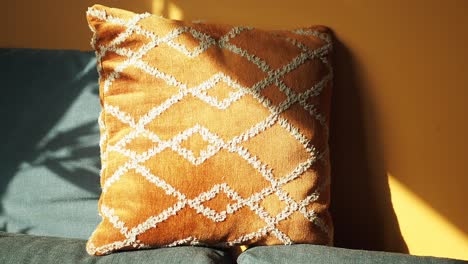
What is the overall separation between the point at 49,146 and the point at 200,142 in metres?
0.47

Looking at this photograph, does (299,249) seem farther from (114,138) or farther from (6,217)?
(6,217)

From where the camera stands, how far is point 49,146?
57.4 inches

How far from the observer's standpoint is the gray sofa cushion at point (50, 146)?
1422 mm

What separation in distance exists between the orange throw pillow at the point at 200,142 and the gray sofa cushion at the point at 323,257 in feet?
0.19

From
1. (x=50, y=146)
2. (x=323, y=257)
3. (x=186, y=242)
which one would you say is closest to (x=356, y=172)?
(x=323, y=257)

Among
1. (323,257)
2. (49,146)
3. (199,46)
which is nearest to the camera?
(323,257)

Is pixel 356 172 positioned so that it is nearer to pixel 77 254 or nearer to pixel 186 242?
pixel 186 242

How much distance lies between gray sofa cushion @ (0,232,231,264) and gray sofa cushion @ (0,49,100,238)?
145 mm

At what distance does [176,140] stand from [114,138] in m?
0.15

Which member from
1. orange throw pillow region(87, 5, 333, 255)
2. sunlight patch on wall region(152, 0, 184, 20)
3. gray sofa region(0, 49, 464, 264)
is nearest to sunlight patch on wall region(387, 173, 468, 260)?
orange throw pillow region(87, 5, 333, 255)

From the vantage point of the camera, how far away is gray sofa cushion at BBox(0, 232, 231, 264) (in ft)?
3.93

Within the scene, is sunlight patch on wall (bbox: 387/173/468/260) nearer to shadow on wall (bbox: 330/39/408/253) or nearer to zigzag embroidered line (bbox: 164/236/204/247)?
shadow on wall (bbox: 330/39/408/253)

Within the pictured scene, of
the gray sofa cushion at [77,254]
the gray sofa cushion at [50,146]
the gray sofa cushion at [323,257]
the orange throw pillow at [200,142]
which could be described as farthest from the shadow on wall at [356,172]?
the gray sofa cushion at [50,146]

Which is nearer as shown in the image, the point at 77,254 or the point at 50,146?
the point at 77,254
